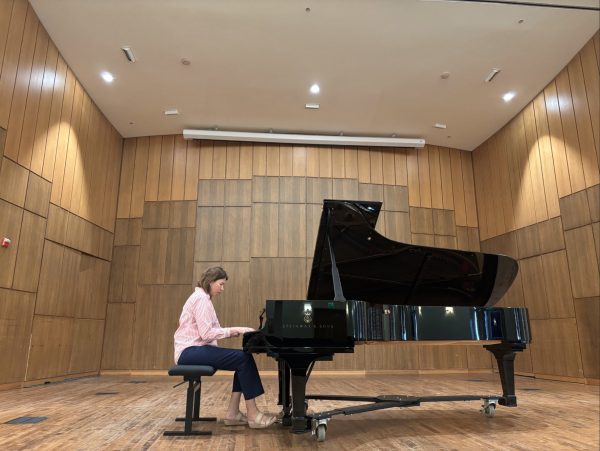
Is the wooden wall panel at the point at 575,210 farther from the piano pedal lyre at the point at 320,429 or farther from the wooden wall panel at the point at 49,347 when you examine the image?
the wooden wall panel at the point at 49,347

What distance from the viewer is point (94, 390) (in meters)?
5.04

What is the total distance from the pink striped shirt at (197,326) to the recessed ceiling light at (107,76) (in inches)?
194

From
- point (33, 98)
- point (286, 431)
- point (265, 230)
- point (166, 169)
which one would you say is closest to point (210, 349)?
point (286, 431)

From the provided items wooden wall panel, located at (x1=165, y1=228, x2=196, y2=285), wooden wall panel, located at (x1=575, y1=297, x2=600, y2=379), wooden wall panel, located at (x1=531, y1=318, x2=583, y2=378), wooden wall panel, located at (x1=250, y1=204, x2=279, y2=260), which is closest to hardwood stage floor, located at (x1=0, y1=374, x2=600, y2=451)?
wooden wall panel, located at (x1=575, y1=297, x2=600, y2=379)

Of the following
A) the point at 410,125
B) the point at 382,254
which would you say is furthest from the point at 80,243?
the point at 410,125

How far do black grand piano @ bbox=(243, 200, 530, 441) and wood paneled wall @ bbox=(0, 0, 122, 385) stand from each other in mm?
3736

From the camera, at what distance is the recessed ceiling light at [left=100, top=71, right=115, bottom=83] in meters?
6.25

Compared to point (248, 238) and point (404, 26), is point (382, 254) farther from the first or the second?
point (248, 238)

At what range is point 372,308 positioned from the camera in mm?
2516

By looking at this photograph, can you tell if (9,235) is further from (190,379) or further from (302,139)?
(302,139)

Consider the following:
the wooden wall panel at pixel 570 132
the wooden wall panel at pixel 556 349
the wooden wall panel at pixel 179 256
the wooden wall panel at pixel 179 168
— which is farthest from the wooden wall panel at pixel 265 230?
the wooden wall panel at pixel 570 132

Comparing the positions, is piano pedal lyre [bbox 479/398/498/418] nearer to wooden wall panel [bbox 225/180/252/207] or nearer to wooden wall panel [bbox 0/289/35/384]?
wooden wall panel [bbox 0/289/35/384]

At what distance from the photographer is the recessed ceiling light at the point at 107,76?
625 cm

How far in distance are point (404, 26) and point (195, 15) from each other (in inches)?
103
